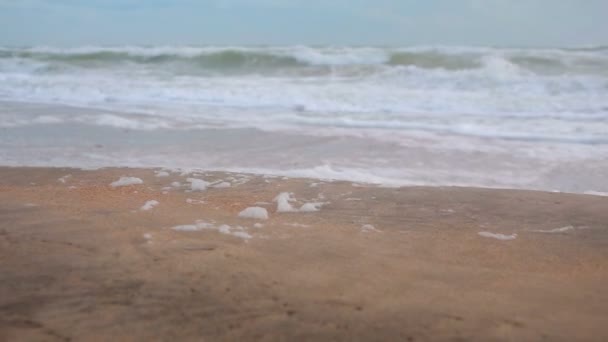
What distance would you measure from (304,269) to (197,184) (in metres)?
1.77

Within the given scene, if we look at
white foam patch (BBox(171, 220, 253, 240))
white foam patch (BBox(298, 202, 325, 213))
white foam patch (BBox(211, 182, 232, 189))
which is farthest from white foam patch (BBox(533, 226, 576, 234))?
white foam patch (BBox(211, 182, 232, 189))

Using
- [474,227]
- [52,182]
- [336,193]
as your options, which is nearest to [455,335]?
[474,227]

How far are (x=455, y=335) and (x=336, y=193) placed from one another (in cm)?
206

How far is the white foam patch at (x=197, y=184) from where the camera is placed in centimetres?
394

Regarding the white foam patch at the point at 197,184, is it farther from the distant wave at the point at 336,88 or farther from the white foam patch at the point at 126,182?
the distant wave at the point at 336,88

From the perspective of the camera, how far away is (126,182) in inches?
161

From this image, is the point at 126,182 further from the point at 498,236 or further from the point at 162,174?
the point at 498,236

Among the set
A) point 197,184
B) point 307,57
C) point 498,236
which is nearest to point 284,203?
point 197,184

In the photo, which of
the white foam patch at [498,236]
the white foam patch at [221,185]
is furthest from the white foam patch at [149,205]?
the white foam patch at [498,236]

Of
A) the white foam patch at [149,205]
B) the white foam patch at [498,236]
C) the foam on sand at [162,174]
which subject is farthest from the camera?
the foam on sand at [162,174]

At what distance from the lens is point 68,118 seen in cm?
852

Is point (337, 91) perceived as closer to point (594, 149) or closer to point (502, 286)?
point (594, 149)

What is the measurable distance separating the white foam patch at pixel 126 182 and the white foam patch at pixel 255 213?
113 cm

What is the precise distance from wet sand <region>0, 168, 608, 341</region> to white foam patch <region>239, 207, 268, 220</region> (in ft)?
0.19
